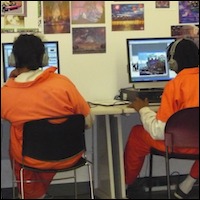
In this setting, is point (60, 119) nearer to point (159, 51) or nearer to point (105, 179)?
point (105, 179)

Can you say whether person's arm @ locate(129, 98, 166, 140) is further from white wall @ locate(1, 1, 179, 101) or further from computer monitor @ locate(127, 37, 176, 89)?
white wall @ locate(1, 1, 179, 101)

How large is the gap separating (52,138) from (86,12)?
1.35 metres

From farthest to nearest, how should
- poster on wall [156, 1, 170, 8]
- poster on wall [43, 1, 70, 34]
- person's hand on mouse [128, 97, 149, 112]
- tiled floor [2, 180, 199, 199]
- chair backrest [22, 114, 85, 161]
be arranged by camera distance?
poster on wall [156, 1, 170, 8] → poster on wall [43, 1, 70, 34] → tiled floor [2, 180, 199, 199] → person's hand on mouse [128, 97, 149, 112] → chair backrest [22, 114, 85, 161]

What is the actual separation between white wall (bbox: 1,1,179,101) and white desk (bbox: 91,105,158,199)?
0.29 m

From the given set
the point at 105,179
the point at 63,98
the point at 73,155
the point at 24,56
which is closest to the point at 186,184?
the point at 105,179

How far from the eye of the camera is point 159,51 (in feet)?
10.3

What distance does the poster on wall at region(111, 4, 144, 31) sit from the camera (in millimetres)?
3305

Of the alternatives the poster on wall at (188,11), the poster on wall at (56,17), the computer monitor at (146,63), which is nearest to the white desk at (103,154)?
the computer monitor at (146,63)

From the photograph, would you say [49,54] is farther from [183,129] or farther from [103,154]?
[183,129]

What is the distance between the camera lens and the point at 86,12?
3.26 meters

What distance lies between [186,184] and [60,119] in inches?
41.8

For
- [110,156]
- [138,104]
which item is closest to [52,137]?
[138,104]

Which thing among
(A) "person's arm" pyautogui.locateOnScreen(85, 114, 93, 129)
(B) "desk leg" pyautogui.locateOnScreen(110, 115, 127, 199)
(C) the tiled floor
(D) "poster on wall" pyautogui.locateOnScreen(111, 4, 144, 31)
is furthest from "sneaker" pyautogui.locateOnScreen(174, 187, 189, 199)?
(D) "poster on wall" pyautogui.locateOnScreen(111, 4, 144, 31)

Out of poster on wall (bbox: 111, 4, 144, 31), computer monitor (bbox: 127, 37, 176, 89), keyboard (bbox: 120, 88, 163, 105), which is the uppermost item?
poster on wall (bbox: 111, 4, 144, 31)
